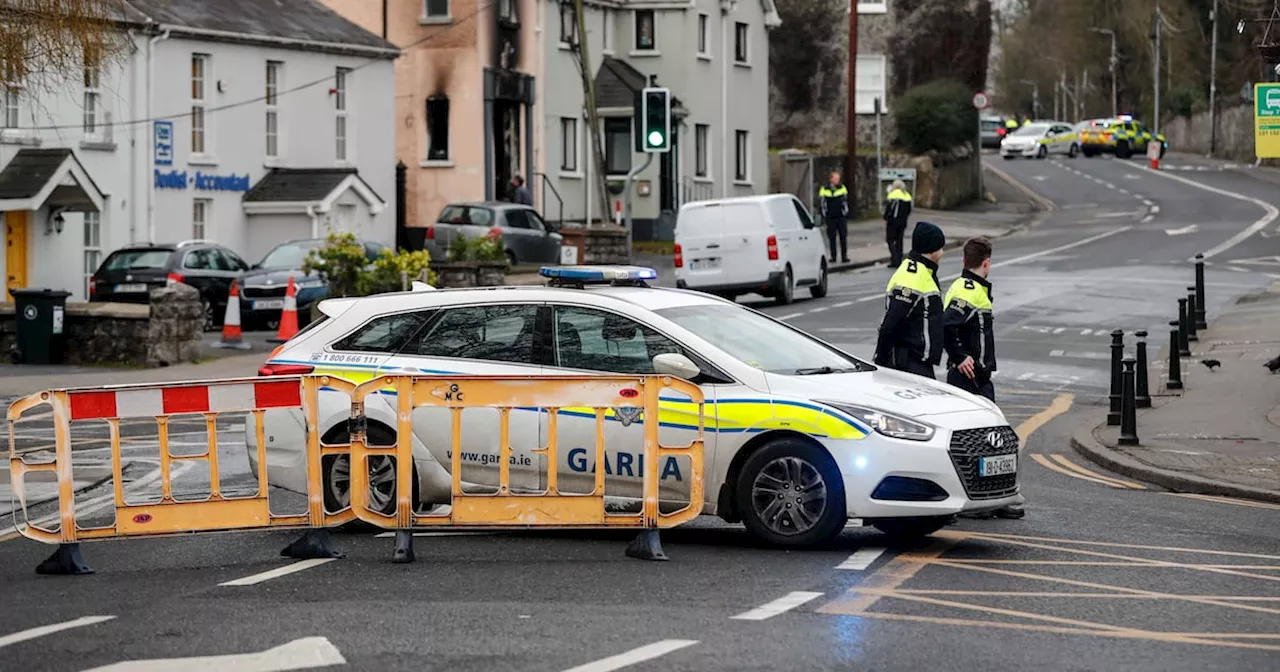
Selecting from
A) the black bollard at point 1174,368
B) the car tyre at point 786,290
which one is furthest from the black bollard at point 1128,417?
the car tyre at point 786,290

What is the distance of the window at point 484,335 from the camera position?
11477mm

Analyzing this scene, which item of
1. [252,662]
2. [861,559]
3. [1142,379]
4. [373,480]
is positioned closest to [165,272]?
[1142,379]

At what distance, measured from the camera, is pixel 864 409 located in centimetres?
1070

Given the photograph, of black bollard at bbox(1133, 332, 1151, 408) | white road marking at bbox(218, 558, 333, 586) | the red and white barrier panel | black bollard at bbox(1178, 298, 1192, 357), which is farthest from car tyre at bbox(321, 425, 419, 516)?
black bollard at bbox(1178, 298, 1192, 357)

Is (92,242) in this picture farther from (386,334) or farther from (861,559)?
(861,559)

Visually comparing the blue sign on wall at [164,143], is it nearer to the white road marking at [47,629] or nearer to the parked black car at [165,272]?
the parked black car at [165,272]

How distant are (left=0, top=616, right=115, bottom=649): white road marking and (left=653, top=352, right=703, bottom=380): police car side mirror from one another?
10.4ft

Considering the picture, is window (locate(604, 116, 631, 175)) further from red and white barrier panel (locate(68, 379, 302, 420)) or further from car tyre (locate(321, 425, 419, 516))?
red and white barrier panel (locate(68, 379, 302, 420))

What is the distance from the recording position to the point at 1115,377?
18.5m

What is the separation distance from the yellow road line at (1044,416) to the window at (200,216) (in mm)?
22649

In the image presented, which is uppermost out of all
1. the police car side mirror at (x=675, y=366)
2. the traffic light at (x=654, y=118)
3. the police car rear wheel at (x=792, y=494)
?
the traffic light at (x=654, y=118)

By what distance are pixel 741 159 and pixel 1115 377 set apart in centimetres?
4168

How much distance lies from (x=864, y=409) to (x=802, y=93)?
195 feet

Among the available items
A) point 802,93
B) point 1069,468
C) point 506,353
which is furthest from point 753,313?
point 802,93
